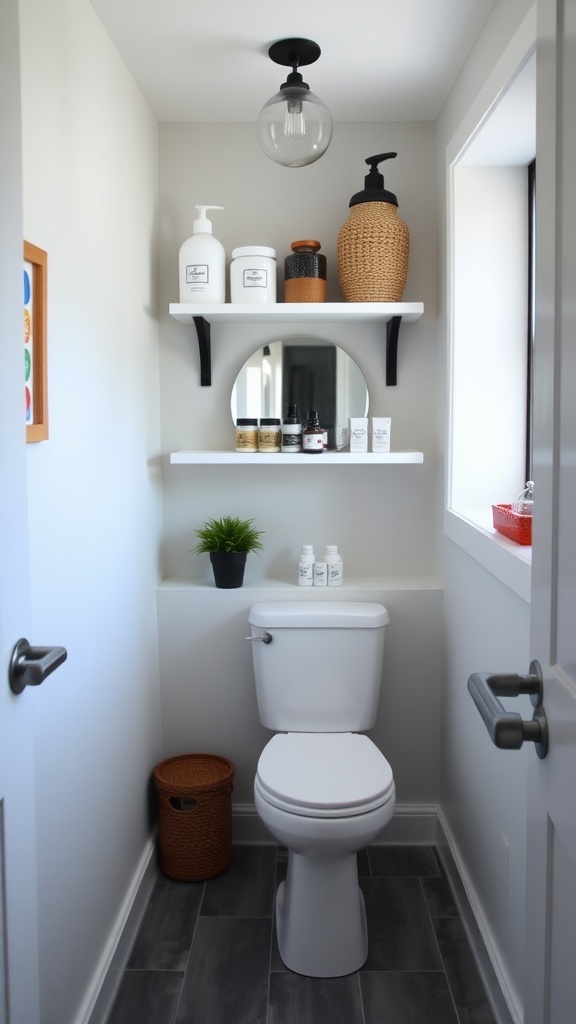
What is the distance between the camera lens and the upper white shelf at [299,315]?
7.36 ft

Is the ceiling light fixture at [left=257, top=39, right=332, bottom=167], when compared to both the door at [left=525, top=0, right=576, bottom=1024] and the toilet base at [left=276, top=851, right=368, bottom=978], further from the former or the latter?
the toilet base at [left=276, top=851, right=368, bottom=978]

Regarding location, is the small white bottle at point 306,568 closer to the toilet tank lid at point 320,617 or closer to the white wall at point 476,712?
the toilet tank lid at point 320,617

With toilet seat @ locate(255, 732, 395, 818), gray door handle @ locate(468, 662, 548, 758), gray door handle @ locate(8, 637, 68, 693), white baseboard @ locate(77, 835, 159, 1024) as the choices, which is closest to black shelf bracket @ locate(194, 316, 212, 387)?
toilet seat @ locate(255, 732, 395, 818)

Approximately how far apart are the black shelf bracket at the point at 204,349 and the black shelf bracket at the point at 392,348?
0.56 meters

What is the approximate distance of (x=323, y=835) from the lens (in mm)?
1786

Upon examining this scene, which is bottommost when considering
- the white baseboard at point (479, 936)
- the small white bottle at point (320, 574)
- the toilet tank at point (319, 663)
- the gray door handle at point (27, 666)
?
the white baseboard at point (479, 936)

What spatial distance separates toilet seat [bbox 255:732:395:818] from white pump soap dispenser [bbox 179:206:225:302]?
4.21ft

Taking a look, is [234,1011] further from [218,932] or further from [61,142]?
[61,142]

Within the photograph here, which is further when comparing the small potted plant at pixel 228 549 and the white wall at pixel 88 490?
the small potted plant at pixel 228 549

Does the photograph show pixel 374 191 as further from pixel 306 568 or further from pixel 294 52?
pixel 306 568

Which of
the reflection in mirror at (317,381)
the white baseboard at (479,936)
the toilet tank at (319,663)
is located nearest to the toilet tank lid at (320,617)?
the toilet tank at (319,663)

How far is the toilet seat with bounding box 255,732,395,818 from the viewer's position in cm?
180

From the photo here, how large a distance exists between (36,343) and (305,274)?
3.77ft

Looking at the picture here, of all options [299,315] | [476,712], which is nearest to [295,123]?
[299,315]
